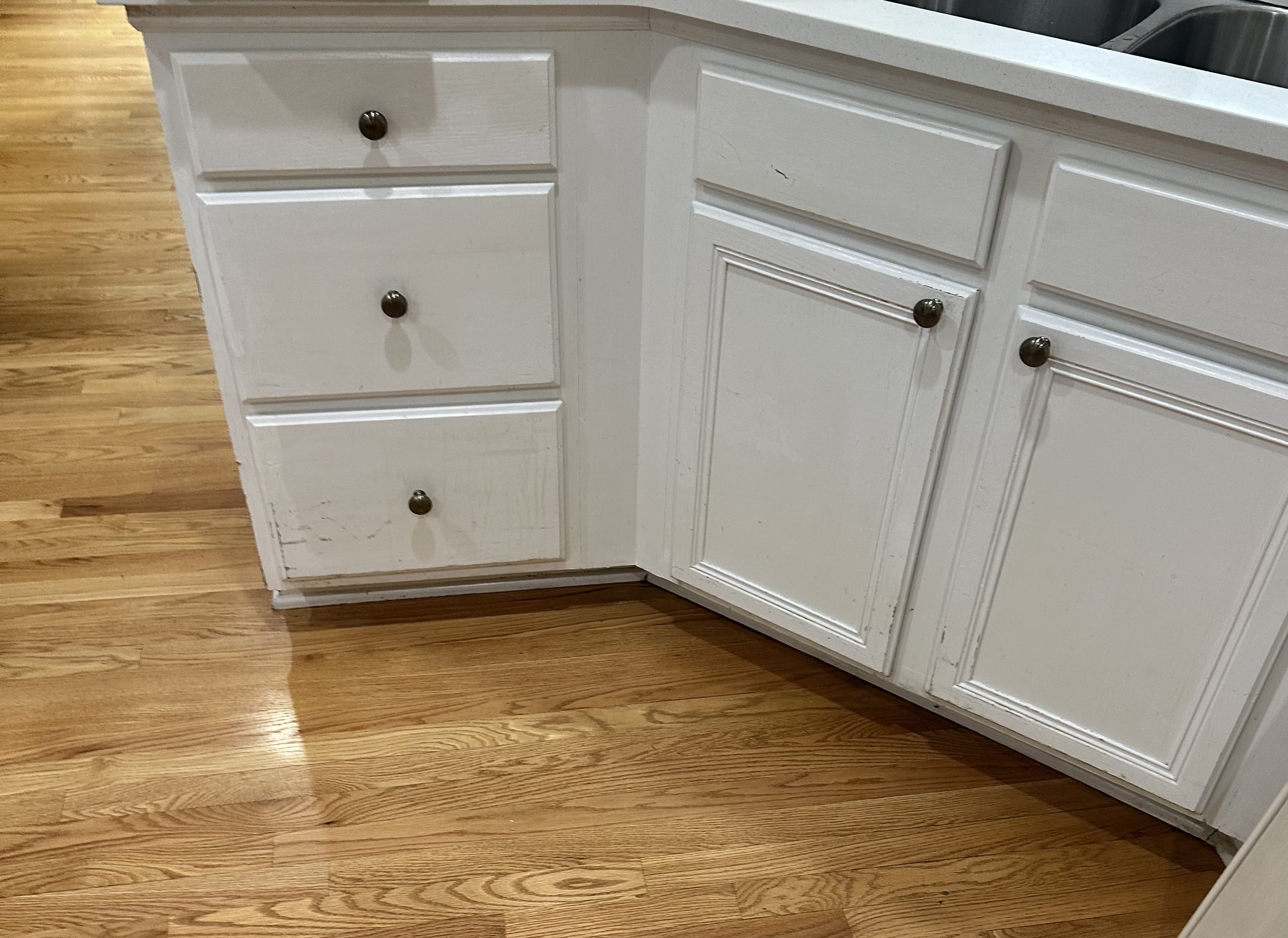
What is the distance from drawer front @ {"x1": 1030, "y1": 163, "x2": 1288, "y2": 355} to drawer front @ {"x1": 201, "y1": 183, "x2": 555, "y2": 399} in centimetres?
55

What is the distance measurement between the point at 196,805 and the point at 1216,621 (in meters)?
1.14

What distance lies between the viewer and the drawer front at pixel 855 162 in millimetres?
1059

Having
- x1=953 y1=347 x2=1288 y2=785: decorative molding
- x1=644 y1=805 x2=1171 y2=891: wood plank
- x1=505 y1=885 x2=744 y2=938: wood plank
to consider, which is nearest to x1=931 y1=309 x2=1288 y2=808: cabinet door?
x1=953 y1=347 x2=1288 y2=785: decorative molding

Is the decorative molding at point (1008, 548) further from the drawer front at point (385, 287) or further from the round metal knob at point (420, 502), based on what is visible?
the round metal knob at point (420, 502)

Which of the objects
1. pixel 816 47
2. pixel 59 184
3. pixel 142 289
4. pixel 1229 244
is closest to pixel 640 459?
pixel 816 47

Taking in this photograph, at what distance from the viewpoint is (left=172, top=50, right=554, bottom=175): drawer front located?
1.16m

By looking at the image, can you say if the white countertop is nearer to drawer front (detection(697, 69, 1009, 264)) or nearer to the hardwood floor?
drawer front (detection(697, 69, 1009, 264))

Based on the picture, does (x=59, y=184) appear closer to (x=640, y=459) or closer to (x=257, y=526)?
(x=257, y=526)

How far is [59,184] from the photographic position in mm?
2764

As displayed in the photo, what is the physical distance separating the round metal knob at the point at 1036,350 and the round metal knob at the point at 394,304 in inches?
26.6

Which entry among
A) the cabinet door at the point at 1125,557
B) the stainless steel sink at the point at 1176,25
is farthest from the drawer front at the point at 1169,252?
the stainless steel sink at the point at 1176,25

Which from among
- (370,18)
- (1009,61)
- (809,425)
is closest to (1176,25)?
(1009,61)

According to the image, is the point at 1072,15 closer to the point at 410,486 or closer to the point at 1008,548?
the point at 1008,548

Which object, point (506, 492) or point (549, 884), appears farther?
point (506, 492)
